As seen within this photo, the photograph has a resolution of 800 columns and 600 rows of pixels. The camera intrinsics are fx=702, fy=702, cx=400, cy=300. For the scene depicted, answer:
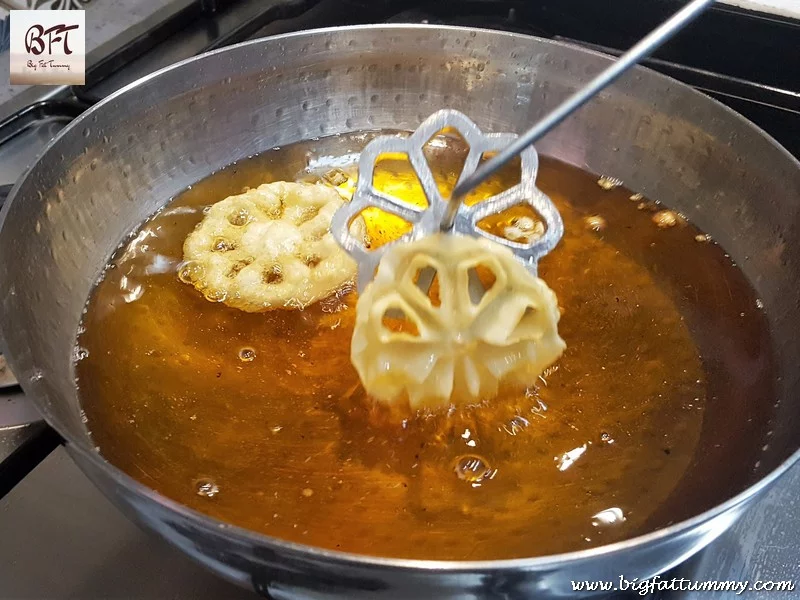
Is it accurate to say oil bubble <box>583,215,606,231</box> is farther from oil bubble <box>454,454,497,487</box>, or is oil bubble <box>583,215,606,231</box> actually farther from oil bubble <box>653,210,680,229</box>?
oil bubble <box>454,454,497,487</box>

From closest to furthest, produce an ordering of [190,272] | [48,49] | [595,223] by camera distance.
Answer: [190,272], [595,223], [48,49]

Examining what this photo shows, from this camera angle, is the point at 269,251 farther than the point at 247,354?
Yes

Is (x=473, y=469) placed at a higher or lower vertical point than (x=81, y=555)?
higher

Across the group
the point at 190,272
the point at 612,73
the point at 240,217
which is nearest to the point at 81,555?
the point at 190,272

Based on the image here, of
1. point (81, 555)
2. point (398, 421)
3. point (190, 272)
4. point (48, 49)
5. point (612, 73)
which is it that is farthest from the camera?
point (48, 49)

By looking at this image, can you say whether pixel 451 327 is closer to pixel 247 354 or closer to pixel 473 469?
pixel 473 469

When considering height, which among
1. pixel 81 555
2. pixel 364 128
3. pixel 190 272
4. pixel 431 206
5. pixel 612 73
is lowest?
pixel 81 555
